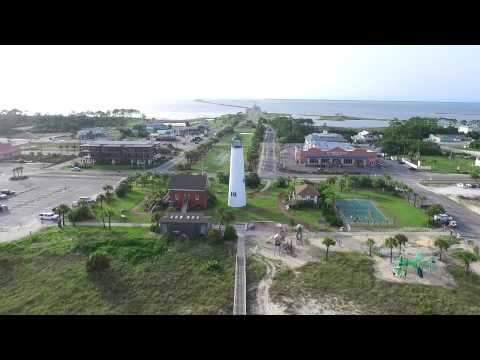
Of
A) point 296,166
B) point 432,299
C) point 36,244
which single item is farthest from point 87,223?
point 296,166

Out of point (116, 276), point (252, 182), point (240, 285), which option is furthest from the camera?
point (252, 182)

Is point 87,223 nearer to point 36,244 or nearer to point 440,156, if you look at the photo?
point 36,244

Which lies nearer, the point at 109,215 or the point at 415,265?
the point at 415,265

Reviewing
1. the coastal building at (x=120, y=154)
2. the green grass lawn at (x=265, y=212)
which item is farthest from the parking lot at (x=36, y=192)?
the green grass lawn at (x=265, y=212)

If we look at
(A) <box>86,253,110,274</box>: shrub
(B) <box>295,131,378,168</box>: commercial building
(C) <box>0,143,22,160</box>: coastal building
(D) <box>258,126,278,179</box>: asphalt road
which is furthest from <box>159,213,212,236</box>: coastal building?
(C) <box>0,143,22,160</box>: coastal building

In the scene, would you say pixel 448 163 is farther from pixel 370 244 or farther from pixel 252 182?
pixel 370 244

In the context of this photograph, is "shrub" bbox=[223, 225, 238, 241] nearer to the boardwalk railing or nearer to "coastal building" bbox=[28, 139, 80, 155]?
the boardwalk railing

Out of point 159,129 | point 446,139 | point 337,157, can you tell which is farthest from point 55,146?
point 446,139
